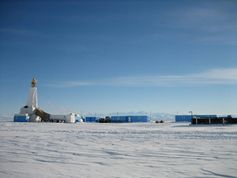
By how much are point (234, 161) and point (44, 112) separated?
51169mm

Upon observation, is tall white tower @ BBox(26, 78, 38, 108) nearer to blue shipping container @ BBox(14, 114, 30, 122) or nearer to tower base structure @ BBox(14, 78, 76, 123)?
tower base structure @ BBox(14, 78, 76, 123)

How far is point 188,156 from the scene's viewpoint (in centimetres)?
739

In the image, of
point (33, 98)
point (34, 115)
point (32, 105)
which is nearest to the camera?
point (34, 115)

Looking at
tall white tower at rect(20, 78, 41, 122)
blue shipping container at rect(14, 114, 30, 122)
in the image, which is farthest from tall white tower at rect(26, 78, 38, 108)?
blue shipping container at rect(14, 114, 30, 122)

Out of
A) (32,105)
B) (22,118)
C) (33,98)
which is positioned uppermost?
(33,98)

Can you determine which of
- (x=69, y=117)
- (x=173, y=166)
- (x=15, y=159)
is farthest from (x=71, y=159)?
(x=69, y=117)

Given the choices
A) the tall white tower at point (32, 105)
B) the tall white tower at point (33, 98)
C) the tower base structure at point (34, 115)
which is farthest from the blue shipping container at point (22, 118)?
the tall white tower at point (33, 98)

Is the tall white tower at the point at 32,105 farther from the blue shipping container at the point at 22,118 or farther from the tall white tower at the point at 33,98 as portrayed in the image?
the blue shipping container at the point at 22,118

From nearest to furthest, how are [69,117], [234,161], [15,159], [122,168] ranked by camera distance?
[122,168], [234,161], [15,159], [69,117]

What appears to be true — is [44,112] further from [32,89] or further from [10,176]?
[10,176]

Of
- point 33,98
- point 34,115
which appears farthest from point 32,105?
point 34,115

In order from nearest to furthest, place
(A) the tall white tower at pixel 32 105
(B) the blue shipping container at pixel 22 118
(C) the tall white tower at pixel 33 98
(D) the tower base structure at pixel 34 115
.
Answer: (B) the blue shipping container at pixel 22 118 < (D) the tower base structure at pixel 34 115 < (A) the tall white tower at pixel 32 105 < (C) the tall white tower at pixel 33 98

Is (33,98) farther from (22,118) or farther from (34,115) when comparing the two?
(22,118)

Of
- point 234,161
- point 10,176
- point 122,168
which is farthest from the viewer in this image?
point 234,161
